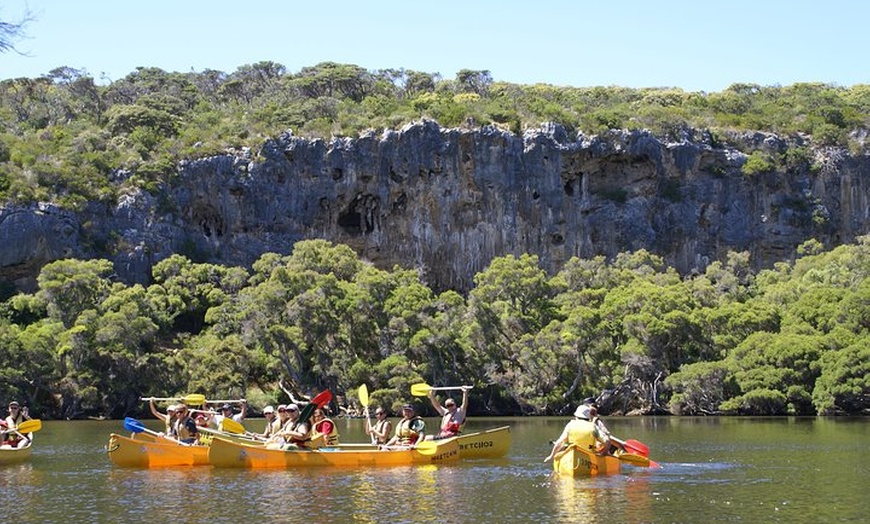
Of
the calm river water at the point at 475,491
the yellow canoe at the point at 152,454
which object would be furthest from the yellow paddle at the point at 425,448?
the yellow canoe at the point at 152,454

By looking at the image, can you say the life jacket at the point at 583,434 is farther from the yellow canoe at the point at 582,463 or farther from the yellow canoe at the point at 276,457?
the yellow canoe at the point at 276,457

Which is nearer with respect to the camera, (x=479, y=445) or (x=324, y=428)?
(x=324, y=428)

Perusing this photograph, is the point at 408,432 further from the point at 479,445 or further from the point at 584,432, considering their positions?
the point at 584,432

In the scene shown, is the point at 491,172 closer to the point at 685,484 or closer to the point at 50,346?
the point at 50,346

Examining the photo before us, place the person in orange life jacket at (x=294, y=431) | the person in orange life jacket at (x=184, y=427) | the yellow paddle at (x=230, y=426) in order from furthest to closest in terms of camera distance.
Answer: the yellow paddle at (x=230, y=426) < the person in orange life jacket at (x=184, y=427) < the person in orange life jacket at (x=294, y=431)

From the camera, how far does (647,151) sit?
91.9 m

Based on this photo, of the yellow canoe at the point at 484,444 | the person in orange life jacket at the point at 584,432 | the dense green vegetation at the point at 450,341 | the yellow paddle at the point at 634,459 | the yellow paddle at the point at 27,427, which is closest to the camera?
the person in orange life jacket at the point at 584,432

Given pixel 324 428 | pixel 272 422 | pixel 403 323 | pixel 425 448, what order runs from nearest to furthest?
pixel 425 448, pixel 324 428, pixel 272 422, pixel 403 323

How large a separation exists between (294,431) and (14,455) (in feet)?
28.1

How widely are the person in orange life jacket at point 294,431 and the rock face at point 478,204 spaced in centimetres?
5191

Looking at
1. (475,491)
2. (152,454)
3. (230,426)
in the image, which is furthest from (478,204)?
(475,491)

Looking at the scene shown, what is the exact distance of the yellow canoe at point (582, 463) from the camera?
30594 millimetres

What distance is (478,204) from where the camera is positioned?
3538 inches

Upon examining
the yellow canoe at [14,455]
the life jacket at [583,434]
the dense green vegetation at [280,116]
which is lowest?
the yellow canoe at [14,455]
